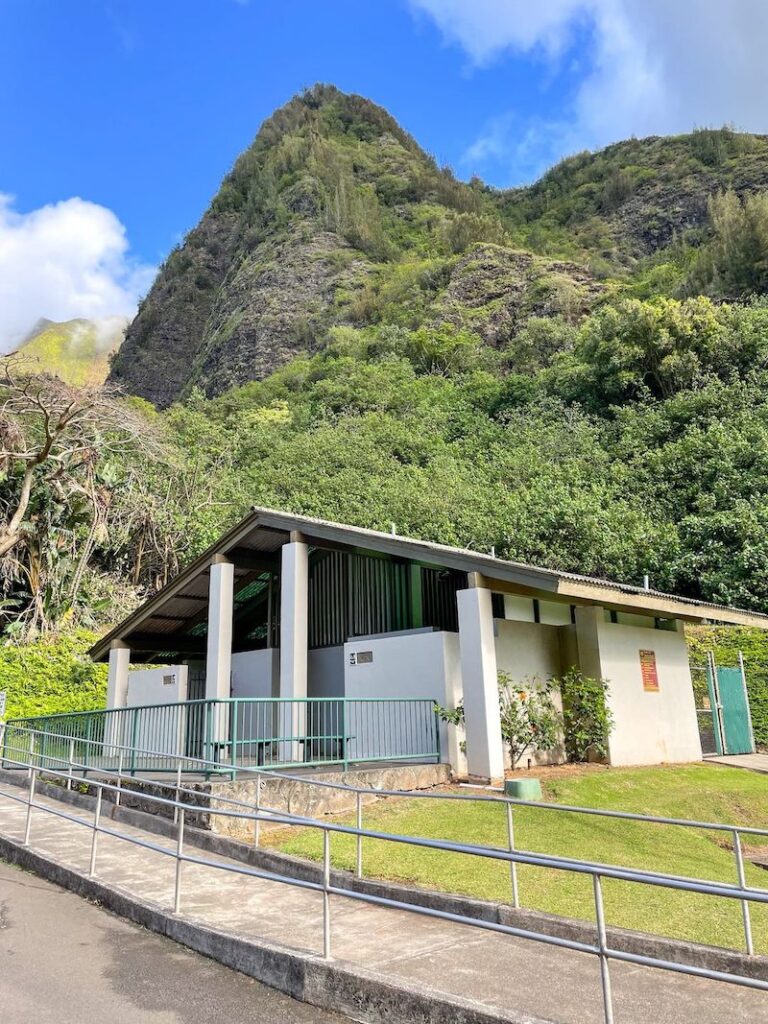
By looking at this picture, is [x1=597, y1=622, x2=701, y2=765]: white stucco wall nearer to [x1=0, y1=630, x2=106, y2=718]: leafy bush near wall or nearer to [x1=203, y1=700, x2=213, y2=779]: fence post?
[x1=203, y1=700, x2=213, y2=779]: fence post

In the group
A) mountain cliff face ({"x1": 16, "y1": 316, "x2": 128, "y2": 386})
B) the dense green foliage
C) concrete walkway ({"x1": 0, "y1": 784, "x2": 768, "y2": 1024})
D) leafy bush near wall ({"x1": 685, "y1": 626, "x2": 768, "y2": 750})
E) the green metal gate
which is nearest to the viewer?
concrete walkway ({"x1": 0, "y1": 784, "x2": 768, "y2": 1024})

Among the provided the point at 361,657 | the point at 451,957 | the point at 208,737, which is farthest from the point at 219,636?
the point at 451,957

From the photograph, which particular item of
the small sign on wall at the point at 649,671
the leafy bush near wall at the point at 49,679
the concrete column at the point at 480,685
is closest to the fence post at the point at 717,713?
the small sign on wall at the point at 649,671

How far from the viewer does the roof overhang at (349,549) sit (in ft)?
38.1

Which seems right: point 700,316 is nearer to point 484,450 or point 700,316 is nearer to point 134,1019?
point 484,450

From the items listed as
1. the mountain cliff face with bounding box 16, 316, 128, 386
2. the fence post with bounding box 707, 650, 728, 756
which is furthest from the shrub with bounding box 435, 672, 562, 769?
the mountain cliff face with bounding box 16, 316, 128, 386

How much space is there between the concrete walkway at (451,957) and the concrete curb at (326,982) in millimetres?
108

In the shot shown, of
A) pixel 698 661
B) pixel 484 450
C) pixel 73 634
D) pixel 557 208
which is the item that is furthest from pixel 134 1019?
pixel 557 208

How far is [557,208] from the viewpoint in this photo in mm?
75750

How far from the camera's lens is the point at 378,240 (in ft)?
228

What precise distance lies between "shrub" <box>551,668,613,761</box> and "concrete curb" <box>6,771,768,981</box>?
23.3ft

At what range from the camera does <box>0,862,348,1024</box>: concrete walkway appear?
14.3 feet

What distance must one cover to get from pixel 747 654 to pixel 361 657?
34.8ft

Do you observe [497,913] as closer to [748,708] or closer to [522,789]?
[522,789]
